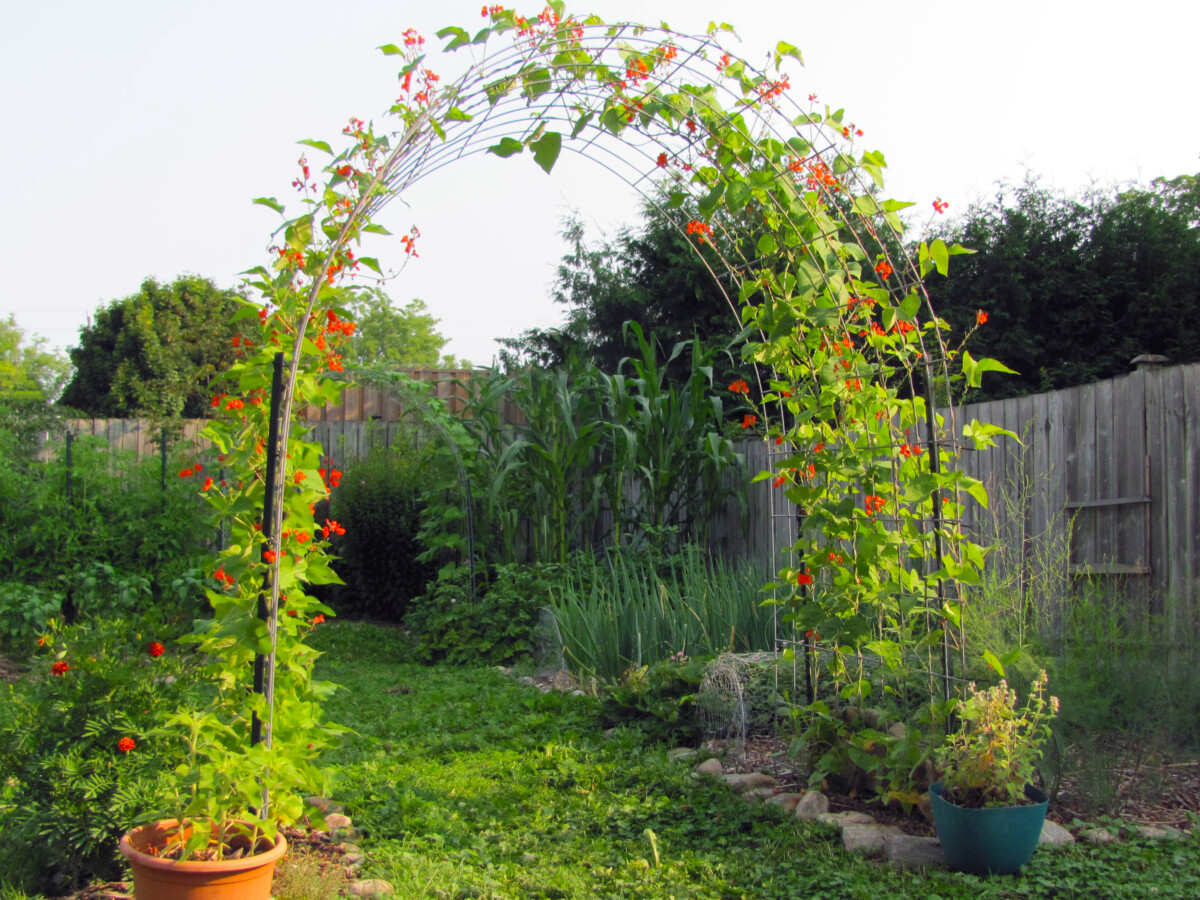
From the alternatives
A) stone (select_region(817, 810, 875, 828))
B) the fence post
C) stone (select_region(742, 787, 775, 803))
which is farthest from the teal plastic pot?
the fence post

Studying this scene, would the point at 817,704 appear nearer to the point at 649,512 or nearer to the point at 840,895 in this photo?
the point at 840,895

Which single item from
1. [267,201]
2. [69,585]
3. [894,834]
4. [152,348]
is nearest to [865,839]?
[894,834]

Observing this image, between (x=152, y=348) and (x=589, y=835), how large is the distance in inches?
494

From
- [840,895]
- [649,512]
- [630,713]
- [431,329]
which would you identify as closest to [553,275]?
[649,512]

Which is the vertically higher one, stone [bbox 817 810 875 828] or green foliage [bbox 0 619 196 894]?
green foliage [bbox 0 619 196 894]

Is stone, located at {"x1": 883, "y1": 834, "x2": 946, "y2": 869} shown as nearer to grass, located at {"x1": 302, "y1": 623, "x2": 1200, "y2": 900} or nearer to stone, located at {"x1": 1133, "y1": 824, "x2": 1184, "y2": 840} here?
grass, located at {"x1": 302, "y1": 623, "x2": 1200, "y2": 900}

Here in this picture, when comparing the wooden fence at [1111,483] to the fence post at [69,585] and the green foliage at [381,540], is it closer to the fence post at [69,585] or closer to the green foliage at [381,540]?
the green foliage at [381,540]

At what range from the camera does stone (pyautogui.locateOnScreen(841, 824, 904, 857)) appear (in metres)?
2.39

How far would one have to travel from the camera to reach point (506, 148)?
2367 millimetres

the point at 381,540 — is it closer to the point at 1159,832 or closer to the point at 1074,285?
the point at 1159,832

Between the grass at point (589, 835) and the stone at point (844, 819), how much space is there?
0.06 meters

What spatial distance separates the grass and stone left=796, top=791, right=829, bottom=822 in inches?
2.1

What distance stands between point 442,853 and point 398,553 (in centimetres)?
496

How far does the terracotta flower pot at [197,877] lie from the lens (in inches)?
72.2
